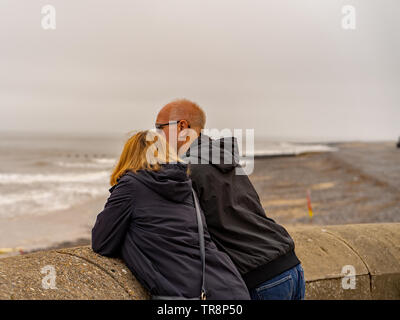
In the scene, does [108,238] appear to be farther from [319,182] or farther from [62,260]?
[319,182]

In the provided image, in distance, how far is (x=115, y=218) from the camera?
2.21 metres

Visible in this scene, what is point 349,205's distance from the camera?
17422 millimetres

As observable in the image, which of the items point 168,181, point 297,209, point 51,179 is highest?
point 168,181

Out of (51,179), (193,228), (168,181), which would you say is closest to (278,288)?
(193,228)

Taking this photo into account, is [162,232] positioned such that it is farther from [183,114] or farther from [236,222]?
[183,114]

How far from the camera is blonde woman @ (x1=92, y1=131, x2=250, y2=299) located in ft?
6.90

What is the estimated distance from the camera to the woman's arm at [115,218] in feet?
7.18

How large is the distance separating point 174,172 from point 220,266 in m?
0.52

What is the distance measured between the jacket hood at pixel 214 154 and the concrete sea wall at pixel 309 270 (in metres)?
0.72

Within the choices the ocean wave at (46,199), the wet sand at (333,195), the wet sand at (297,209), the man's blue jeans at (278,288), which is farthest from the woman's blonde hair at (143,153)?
the ocean wave at (46,199)

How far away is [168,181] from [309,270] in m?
1.55

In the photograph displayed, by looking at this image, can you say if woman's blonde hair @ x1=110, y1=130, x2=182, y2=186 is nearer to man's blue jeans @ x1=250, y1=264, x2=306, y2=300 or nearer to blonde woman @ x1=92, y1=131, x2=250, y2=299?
blonde woman @ x1=92, y1=131, x2=250, y2=299
